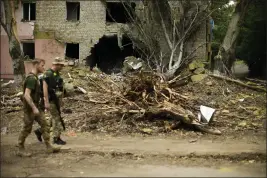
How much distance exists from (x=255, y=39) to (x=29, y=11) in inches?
559

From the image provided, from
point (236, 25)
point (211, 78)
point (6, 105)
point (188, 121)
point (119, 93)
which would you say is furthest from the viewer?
point (236, 25)

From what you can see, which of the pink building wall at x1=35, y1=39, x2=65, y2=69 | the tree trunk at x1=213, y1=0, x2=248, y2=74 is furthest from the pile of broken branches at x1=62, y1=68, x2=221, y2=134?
the pink building wall at x1=35, y1=39, x2=65, y2=69

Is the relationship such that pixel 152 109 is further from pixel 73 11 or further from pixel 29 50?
pixel 29 50

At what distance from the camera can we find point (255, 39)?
2319 cm

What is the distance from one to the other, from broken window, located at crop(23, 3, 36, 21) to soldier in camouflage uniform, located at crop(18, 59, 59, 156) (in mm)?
16900

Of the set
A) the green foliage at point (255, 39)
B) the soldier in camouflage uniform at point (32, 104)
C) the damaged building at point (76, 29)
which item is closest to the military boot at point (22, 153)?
the soldier in camouflage uniform at point (32, 104)

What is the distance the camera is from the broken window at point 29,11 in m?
22.9

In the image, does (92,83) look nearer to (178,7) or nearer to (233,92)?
(233,92)

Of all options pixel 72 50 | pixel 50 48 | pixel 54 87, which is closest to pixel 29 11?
pixel 50 48

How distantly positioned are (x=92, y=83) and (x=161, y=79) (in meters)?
3.11

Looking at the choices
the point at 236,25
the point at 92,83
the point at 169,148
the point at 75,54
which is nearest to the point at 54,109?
the point at 169,148

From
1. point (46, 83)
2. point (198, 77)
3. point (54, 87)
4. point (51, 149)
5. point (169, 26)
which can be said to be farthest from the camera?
point (169, 26)

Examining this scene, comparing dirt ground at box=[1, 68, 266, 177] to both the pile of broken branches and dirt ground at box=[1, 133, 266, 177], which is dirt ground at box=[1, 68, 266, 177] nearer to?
dirt ground at box=[1, 133, 266, 177]

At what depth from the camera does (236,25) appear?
707 inches
